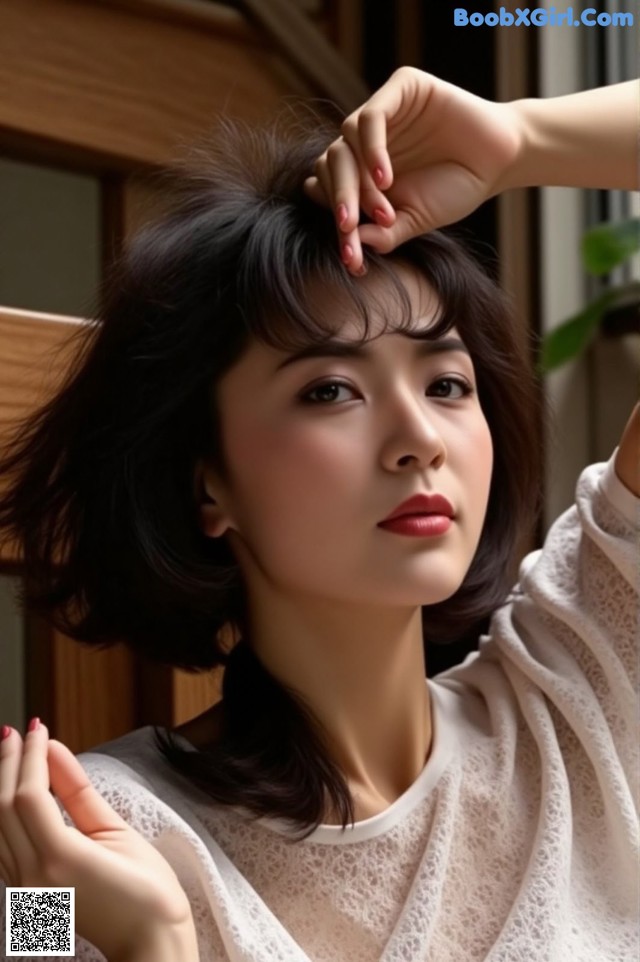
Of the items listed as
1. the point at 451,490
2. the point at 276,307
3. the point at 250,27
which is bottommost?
the point at 451,490

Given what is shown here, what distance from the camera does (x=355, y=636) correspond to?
1.17 metres

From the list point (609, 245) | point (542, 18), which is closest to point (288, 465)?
point (609, 245)

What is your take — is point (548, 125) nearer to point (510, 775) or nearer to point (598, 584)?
point (598, 584)

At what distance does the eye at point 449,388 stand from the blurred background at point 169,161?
0.20 meters

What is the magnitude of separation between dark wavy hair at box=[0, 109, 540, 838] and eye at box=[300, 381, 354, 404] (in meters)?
0.03

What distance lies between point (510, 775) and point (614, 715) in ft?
0.30

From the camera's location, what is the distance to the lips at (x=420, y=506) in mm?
1089

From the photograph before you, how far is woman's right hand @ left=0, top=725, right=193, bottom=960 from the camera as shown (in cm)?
93

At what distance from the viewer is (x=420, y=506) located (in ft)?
3.58

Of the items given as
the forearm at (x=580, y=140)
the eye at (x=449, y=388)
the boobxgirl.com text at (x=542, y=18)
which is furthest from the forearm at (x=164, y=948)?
the boobxgirl.com text at (x=542, y=18)

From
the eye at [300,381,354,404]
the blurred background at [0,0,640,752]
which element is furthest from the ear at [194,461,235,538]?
the blurred background at [0,0,640,752]

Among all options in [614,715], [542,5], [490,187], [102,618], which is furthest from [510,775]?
[542,5]

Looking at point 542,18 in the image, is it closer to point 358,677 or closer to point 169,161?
point 169,161

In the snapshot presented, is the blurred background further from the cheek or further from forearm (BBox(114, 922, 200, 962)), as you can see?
forearm (BBox(114, 922, 200, 962))
